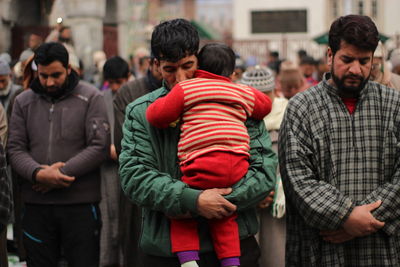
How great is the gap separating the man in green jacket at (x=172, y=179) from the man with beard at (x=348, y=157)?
0.86 ft

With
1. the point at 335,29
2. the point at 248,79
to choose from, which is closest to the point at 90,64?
the point at 248,79

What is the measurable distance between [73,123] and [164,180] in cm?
199

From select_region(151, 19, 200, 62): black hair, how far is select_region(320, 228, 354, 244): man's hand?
3.91ft

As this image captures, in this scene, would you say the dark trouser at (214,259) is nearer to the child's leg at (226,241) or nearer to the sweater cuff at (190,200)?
the child's leg at (226,241)

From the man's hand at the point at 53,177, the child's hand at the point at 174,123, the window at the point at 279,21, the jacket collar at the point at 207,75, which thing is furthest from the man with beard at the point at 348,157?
the window at the point at 279,21

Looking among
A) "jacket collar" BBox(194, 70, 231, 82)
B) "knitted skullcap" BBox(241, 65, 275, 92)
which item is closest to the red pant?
"jacket collar" BBox(194, 70, 231, 82)

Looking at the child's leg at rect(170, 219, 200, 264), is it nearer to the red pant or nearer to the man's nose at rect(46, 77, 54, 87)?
the red pant

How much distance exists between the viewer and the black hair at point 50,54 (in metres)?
5.23

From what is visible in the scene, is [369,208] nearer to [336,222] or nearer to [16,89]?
[336,222]

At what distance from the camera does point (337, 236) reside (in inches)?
152

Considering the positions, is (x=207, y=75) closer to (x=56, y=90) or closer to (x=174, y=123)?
(x=174, y=123)

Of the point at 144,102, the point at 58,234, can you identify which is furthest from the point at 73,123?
the point at 144,102

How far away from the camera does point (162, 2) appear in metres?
66.2

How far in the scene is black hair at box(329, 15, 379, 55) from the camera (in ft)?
12.5
